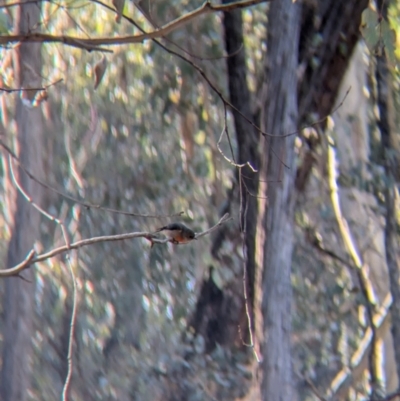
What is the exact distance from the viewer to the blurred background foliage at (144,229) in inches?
210

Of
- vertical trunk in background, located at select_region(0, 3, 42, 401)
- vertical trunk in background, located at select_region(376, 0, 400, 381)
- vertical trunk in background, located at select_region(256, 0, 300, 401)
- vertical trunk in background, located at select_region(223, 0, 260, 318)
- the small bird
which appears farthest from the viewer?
vertical trunk in background, located at select_region(376, 0, 400, 381)

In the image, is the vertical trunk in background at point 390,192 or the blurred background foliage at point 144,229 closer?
the vertical trunk in background at point 390,192

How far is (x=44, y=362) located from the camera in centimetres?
616

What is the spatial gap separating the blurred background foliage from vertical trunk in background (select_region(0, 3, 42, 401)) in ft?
2.04

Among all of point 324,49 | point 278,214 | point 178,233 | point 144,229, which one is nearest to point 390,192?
point 324,49

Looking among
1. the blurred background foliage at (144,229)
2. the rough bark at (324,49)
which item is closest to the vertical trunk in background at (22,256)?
the blurred background foliage at (144,229)

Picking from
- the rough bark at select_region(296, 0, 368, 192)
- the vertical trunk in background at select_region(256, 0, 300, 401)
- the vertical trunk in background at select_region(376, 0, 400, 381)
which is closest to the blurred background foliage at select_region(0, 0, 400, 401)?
the vertical trunk in background at select_region(376, 0, 400, 381)

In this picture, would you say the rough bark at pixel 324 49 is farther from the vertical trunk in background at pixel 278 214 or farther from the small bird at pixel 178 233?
the small bird at pixel 178 233

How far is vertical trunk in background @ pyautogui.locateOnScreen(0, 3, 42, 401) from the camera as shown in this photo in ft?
14.2

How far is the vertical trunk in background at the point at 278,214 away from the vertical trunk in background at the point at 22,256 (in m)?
1.22

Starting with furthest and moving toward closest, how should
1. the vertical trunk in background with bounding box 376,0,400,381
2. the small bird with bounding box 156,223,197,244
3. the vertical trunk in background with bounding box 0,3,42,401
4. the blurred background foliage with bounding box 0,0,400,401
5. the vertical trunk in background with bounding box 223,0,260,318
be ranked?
1. the blurred background foliage with bounding box 0,0,400,401
2. the vertical trunk in background with bounding box 376,0,400,381
3. the vertical trunk in background with bounding box 0,3,42,401
4. the vertical trunk in background with bounding box 223,0,260,318
5. the small bird with bounding box 156,223,197,244

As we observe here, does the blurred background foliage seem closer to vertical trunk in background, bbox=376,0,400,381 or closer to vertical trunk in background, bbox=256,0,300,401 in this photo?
vertical trunk in background, bbox=376,0,400,381

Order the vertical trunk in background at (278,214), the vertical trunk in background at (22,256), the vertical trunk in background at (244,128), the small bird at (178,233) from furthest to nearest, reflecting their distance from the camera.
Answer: the vertical trunk in background at (22,256), the vertical trunk in background at (244,128), the vertical trunk in background at (278,214), the small bird at (178,233)

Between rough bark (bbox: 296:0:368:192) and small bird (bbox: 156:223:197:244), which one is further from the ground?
rough bark (bbox: 296:0:368:192)
